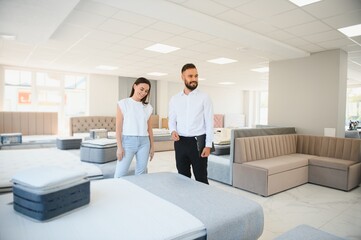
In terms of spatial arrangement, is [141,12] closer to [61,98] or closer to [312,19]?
[312,19]

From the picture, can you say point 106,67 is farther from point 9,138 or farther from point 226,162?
point 226,162

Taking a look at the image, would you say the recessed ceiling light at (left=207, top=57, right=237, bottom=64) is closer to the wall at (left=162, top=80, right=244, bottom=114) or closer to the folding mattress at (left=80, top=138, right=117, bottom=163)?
the folding mattress at (left=80, top=138, right=117, bottom=163)

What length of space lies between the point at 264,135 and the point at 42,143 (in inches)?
175

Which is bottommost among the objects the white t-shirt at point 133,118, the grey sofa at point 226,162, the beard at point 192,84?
the grey sofa at point 226,162

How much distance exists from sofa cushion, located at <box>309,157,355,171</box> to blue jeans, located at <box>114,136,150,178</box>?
3.33 m

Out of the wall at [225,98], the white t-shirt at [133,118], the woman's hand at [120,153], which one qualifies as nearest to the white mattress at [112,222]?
the woman's hand at [120,153]

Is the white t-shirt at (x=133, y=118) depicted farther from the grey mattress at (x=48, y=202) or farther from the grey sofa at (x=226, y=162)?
the grey sofa at (x=226, y=162)

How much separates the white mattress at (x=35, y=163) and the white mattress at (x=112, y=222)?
90cm

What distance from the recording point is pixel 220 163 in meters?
4.26

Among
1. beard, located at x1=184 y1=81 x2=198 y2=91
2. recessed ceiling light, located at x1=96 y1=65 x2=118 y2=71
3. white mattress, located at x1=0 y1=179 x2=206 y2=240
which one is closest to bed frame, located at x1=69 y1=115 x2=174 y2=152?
recessed ceiling light, located at x1=96 y1=65 x2=118 y2=71

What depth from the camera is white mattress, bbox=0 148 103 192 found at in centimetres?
228

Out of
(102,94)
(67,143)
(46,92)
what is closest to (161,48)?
(67,143)

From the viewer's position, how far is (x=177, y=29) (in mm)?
4016

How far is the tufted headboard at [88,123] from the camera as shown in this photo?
8021 mm
